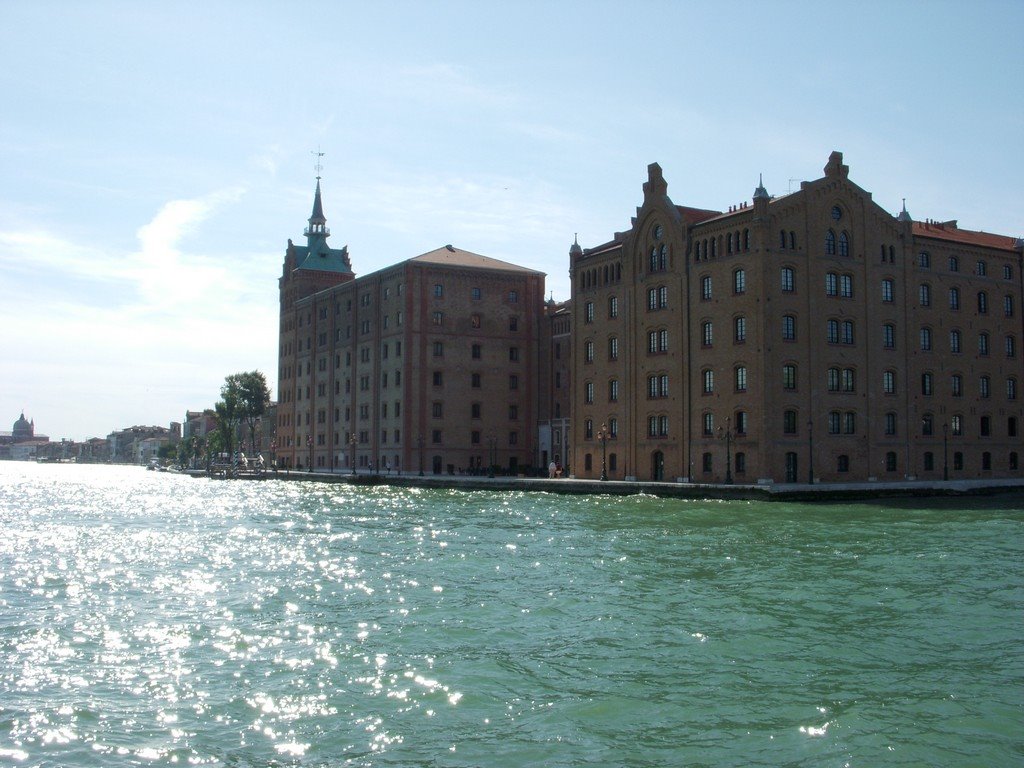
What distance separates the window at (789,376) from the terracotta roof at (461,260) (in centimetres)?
3820

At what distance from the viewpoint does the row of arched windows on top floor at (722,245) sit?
5922cm

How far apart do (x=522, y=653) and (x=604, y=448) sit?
5291 cm

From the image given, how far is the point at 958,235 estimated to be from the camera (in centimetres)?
7062

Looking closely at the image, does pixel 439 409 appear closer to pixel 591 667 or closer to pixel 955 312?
pixel 955 312

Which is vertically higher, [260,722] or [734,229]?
[734,229]

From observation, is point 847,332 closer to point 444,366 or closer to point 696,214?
point 696,214

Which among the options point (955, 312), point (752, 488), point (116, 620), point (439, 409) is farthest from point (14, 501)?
point (955, 312)

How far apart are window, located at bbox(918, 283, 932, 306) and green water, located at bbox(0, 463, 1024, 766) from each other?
119 feet

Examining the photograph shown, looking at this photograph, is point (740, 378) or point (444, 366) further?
point (444, 366)

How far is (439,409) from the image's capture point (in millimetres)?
88688

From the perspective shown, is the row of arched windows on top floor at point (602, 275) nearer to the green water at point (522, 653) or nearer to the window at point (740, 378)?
the window at point (740, 378)

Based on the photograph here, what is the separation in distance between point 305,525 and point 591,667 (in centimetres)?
2874

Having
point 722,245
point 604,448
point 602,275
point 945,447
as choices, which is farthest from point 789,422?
point 602,275

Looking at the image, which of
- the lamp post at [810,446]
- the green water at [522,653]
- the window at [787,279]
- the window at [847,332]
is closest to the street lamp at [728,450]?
the lamp post at [810,446]
